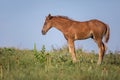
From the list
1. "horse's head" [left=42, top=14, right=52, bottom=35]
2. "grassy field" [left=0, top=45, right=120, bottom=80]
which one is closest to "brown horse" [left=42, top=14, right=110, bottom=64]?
"horse's head" [left=42, top=14, right=52, bottom=35]

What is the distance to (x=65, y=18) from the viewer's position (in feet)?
59.8

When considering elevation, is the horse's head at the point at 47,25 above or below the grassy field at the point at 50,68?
above

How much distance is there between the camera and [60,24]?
1808cm

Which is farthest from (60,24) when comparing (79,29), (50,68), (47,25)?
(50,68)

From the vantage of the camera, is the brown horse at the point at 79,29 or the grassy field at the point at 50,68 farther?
the brown horse at the point at 79,29

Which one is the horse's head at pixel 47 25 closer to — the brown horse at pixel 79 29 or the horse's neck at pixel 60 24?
the brown horse at pixel 79 29

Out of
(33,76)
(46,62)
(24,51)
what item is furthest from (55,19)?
(33,76)

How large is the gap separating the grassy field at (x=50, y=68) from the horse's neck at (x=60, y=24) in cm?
128

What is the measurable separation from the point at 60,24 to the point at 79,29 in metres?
1.09

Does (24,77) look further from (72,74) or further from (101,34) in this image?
(101,34)

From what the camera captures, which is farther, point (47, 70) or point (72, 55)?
point (72, 55)

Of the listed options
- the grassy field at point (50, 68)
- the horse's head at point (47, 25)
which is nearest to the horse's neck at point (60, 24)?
the horse's head at point (47, 25)

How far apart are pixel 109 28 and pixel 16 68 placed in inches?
244

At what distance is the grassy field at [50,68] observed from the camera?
35.1 feet
